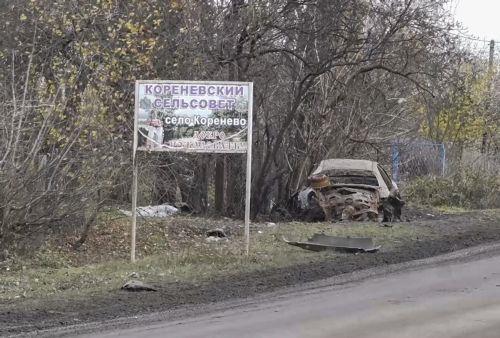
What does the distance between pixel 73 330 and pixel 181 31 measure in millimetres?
8584

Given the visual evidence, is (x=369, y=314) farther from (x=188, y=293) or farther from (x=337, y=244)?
(x=337, y=244)

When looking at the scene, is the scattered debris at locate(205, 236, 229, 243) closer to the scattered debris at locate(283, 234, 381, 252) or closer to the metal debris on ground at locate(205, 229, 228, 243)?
the metal debris on ground at locate(205, 229, 228, 243)

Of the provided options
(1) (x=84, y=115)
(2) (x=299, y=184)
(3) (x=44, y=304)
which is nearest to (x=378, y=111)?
(2) (x=299, y=184)

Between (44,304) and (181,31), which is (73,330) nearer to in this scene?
(44,304)

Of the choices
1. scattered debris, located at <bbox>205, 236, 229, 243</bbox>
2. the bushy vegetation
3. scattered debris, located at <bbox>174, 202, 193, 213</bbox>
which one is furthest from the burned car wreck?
the bushy vegetation

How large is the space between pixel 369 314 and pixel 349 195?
7.90 m

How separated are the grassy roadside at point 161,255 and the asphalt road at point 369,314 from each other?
5.10 ft

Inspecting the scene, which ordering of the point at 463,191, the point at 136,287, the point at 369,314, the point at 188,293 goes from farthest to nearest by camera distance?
1. the point at 463,191
2. the point at 136,287
3. the point at 188,293
4. the point at 369,314

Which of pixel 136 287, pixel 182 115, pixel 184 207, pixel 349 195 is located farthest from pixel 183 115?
pixel 184 207

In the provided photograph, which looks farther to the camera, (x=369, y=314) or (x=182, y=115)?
(x=182, y=115)

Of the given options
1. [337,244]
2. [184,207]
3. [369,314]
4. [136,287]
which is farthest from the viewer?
[184,207]

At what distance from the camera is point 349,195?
49.5ft

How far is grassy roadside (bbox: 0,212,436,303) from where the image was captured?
8.65 metres

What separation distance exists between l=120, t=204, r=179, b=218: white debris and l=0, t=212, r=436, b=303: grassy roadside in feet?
2.06
